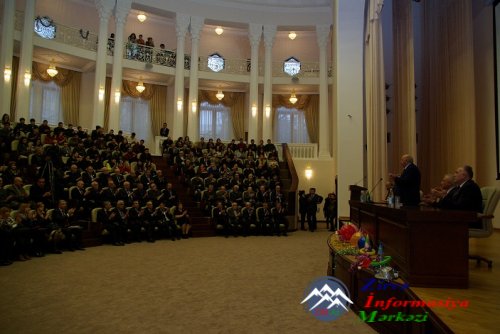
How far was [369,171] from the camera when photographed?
10.4 metres

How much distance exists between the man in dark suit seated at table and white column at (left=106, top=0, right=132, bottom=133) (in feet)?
48.4

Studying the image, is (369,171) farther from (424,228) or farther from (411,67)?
(424,228)

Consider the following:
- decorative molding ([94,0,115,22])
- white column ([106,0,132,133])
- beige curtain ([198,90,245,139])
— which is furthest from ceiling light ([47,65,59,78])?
beige curtain ([198,90,245,139])

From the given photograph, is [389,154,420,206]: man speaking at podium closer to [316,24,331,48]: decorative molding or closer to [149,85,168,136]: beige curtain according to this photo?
[316,24,331,48]: decorative molding

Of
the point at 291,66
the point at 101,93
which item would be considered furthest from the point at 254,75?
the point at 101,93

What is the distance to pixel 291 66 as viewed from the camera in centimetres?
2148

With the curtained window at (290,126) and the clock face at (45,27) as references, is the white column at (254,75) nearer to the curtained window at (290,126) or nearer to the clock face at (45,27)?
the curtained window at (290,126)

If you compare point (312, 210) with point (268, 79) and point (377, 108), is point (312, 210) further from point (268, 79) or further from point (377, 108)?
point (268, 79)

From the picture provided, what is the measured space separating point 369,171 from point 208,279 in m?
6.18

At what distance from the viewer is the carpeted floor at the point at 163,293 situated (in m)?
3.73

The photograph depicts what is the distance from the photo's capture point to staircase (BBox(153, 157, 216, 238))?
38.1ft

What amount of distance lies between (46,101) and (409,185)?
16950 mm

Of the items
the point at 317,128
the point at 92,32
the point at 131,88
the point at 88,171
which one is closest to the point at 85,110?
the point at 131,88

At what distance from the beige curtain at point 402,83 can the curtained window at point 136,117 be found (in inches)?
494
